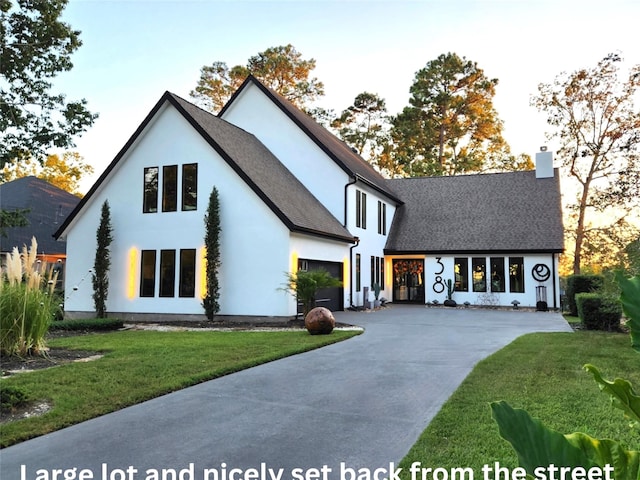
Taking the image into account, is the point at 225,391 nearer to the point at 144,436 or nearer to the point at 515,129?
the point at 144,436

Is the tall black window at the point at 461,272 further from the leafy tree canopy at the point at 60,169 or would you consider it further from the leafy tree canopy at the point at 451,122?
the leafy tree canopy at the point at 60,169

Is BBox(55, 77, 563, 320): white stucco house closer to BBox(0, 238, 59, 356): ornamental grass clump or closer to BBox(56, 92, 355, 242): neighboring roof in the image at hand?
BBox(56, 92, 355, 242): neighboring roof

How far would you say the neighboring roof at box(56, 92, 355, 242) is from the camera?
15.5 metres

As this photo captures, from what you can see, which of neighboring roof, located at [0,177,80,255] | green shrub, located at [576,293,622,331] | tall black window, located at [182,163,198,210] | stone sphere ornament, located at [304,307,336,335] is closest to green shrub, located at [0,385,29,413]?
stone sphere ornament, located at [304,307,336,335]

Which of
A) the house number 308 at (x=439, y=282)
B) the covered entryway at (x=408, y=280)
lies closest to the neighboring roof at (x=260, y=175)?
the house number 308 at (x=439, y=282)

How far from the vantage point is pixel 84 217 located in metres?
17.8

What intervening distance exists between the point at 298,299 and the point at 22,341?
25.0 feet

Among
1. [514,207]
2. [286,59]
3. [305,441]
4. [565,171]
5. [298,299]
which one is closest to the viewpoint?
[305,441]

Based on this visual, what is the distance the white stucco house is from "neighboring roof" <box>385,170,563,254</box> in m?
0.09

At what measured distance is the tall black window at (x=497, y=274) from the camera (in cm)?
2156

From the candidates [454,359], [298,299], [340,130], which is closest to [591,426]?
[454,359]

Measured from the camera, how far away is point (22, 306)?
316 inches

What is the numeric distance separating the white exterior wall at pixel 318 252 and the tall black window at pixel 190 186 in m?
Result: 3.69

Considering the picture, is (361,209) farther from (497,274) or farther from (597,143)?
(597,143)
